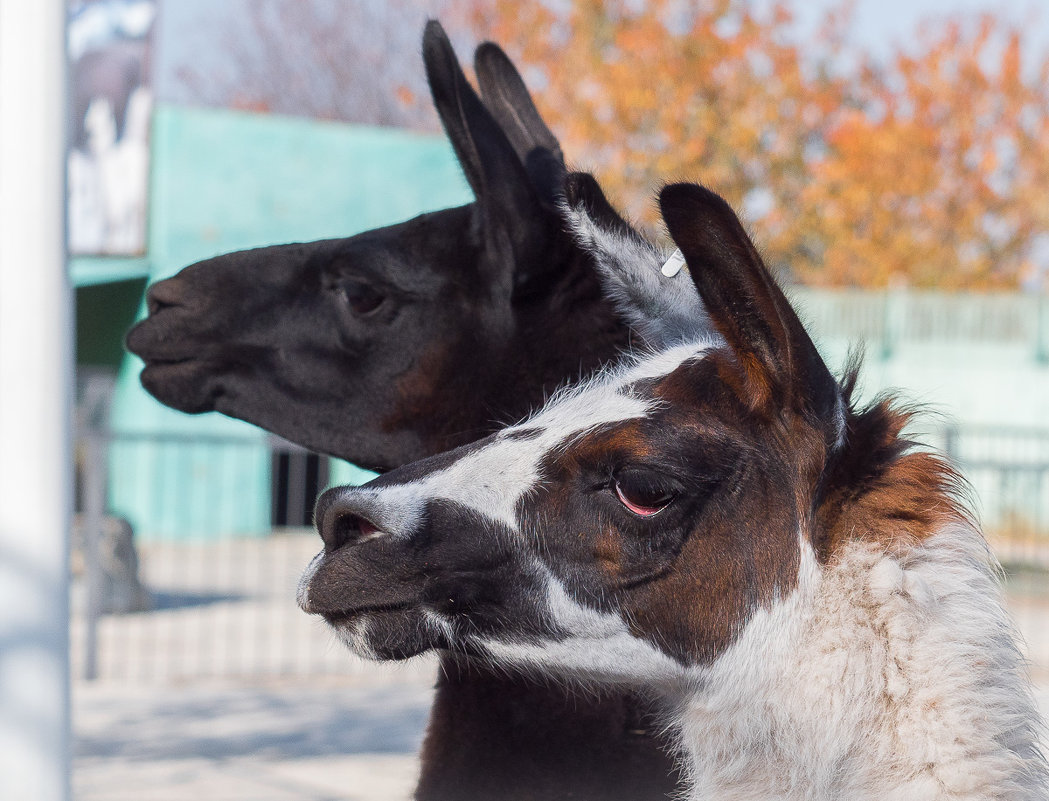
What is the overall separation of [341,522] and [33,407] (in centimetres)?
56

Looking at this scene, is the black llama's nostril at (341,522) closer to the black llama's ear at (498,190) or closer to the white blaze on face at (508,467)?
the white blaze on face at (508,467)

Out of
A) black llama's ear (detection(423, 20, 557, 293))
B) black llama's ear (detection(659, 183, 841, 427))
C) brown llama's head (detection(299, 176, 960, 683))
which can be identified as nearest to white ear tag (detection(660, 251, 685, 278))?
black llama's ear (detection(423, 20, 557, 293))

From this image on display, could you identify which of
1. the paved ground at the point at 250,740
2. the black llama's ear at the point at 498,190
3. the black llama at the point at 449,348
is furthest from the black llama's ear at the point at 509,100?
the paved ground at the point at 250,740

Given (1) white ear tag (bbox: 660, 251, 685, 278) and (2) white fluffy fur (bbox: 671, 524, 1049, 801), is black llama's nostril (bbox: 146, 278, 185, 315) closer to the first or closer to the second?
(1) white ear tag (bbox: 660, 251, 685, 278)

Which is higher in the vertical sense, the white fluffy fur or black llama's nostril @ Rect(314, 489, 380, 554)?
black llama's nostril @ Rect(314, 489, 380, 554)

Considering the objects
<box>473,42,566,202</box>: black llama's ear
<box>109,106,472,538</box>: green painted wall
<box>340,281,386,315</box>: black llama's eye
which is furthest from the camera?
<box>109,106,472,538</box>: green painted wall

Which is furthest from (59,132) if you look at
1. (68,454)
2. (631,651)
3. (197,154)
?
(197,154)

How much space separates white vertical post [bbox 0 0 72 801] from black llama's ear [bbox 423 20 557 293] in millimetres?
936

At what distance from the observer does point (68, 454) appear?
2.10m

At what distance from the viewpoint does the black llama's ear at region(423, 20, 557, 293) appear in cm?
272

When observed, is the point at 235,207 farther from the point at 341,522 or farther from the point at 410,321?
the point at 341,522

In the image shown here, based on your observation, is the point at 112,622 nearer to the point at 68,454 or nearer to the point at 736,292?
the point at 68,454

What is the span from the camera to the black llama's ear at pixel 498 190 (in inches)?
107

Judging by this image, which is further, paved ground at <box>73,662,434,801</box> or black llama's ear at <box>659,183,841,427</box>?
paved ground at <box>73,662,434,801</box>
